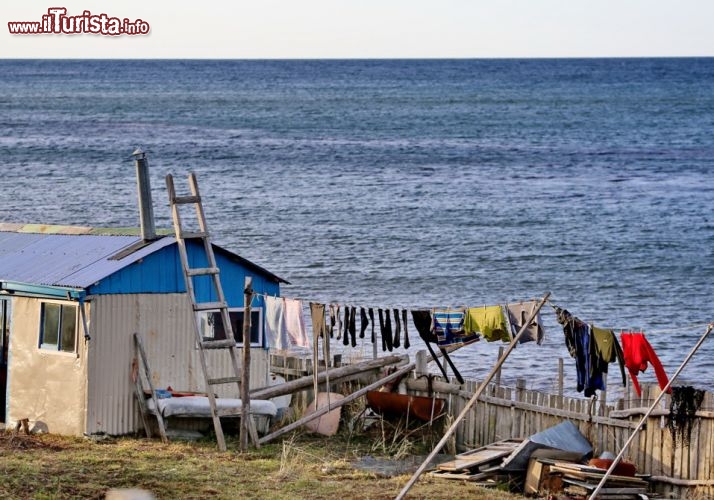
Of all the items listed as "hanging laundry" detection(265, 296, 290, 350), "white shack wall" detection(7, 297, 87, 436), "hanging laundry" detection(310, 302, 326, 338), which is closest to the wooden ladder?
"hanging laundry" detection(265, 296, 290, 350)

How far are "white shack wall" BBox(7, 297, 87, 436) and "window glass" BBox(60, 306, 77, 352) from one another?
14 centimetres

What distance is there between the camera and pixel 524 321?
18.6 m

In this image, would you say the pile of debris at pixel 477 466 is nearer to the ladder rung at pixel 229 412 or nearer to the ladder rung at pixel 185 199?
the ladder rung at pixel 229 412

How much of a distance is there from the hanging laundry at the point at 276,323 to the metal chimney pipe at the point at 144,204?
210cm

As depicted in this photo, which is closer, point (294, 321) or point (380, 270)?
point (294, 321)

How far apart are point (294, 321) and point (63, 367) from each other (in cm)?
354

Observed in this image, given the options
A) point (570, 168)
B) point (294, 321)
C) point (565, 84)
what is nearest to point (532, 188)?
point (570, 168)

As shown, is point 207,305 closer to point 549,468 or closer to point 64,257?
point 64,257

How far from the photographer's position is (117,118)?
12062 cm

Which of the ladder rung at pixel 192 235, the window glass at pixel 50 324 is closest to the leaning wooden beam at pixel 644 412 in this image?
the ladder rung at pixel 192 235

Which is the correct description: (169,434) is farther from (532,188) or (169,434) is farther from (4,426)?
(532,188)

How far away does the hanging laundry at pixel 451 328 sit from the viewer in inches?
762

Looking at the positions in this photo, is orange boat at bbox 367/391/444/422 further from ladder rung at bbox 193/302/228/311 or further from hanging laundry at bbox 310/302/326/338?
ladder rung at bbox 193/302/228/311

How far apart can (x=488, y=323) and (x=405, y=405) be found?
215 cm
